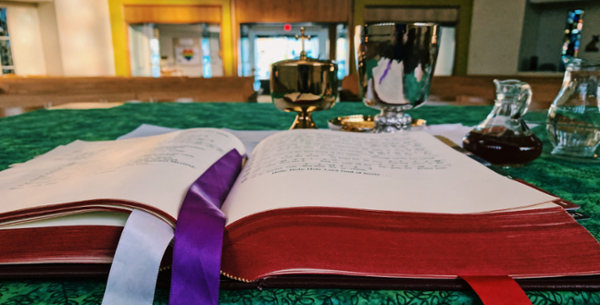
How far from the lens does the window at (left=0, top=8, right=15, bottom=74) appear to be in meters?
5.95

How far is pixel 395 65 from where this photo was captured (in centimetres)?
56

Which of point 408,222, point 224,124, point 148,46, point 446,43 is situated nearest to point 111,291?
point 408,222

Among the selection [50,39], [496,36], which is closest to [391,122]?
[496,36]

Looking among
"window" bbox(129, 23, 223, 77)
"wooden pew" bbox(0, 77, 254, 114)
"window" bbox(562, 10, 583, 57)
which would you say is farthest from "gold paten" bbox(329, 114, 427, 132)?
"window" bbox(562, 10, 583, 57)

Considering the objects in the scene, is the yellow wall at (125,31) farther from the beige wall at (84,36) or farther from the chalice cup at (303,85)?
the chalice cup at (303,85)

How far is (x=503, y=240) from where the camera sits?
22 centimetres

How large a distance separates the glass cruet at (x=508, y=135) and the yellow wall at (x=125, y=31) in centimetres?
519

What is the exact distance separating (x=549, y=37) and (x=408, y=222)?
6.39 m

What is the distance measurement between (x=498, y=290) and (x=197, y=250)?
0.16 m

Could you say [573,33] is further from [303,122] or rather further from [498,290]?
[498,290]

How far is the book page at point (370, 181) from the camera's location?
0.24 metres

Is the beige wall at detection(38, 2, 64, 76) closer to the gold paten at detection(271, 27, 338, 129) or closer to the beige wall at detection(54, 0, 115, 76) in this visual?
the beige wall at detection(54, 0, 115, 76)

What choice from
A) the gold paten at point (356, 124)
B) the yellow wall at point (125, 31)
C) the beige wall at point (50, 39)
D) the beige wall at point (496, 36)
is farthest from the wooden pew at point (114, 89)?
the beige wall at point (496, 36)

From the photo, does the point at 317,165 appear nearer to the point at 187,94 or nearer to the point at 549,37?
the point at 187,94
